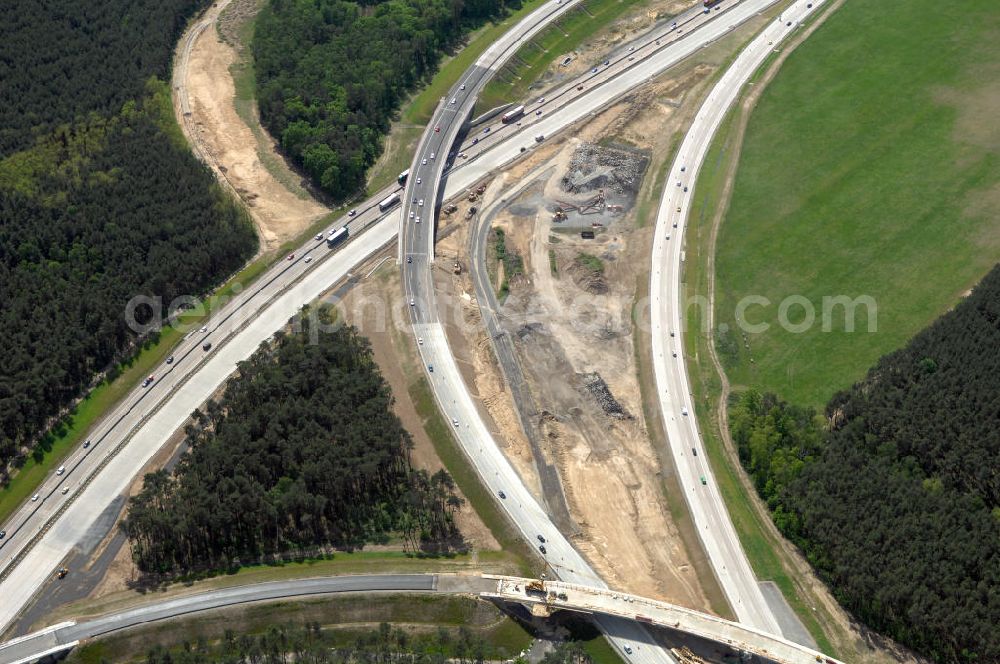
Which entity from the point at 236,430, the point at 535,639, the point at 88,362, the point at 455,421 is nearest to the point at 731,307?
the point at 455,421

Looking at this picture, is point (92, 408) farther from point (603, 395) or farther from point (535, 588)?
point (603, 395)

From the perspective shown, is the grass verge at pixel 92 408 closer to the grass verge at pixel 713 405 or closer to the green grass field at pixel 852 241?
the grass verge at pixel 713 405

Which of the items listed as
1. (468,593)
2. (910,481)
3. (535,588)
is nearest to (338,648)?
(468,593)

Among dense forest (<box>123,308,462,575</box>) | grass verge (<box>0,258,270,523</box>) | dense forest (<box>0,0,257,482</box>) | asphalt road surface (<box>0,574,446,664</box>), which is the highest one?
dense forest (<box>0,0,257,482</box>)

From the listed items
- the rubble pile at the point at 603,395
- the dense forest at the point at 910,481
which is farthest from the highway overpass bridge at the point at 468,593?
the rubble pile at the point at 603,395

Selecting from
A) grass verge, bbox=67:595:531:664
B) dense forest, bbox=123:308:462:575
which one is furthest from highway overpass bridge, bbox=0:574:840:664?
dense forest, bbox=123:308:462:575

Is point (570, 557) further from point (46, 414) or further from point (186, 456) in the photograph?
point (46, 414)

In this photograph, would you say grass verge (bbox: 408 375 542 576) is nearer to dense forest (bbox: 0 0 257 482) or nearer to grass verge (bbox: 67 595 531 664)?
grass verge (bbox: 67 595 531 664)
